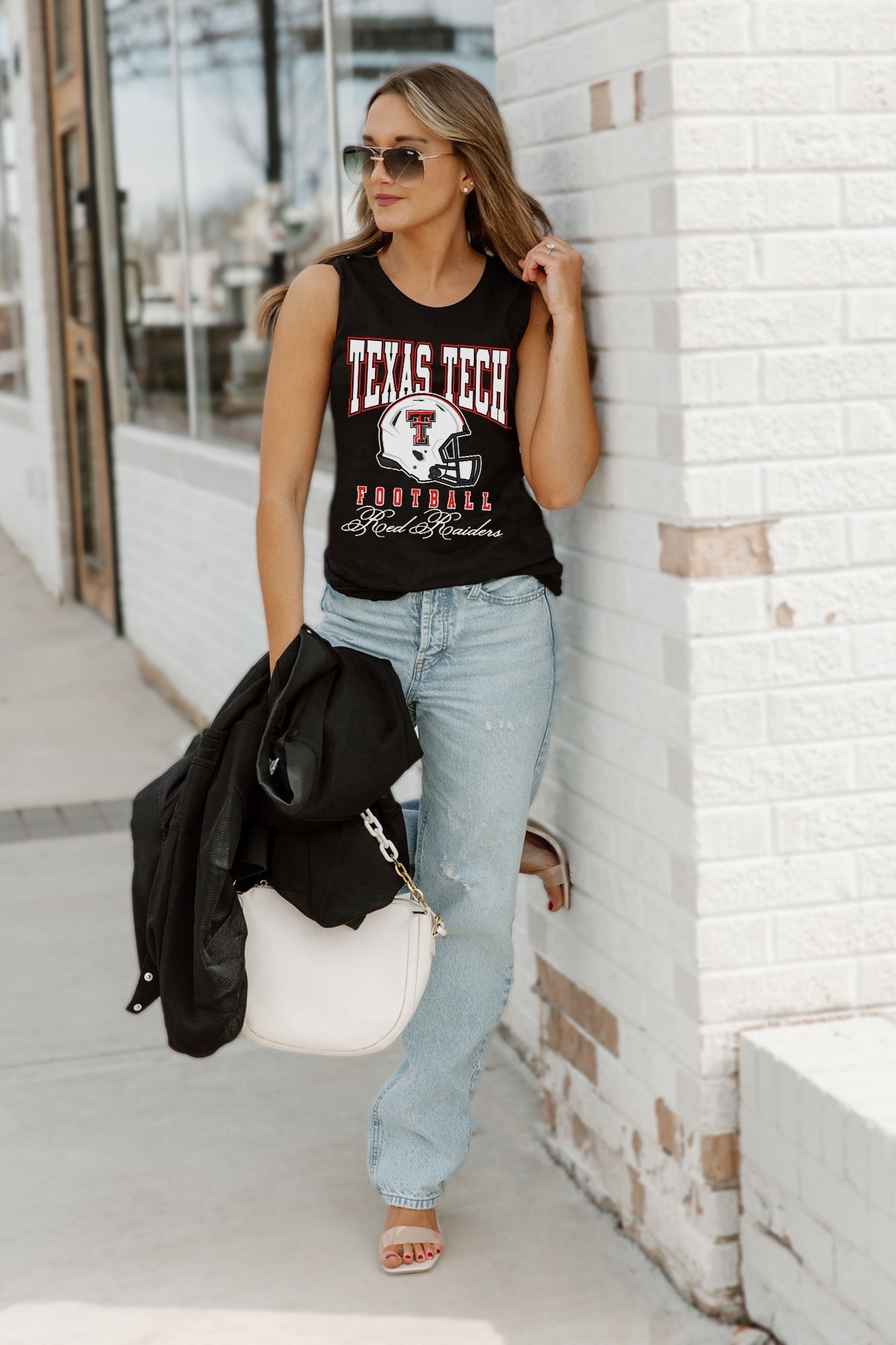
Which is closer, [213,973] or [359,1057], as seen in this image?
[213,973]

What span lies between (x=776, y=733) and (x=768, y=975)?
0.36 meters

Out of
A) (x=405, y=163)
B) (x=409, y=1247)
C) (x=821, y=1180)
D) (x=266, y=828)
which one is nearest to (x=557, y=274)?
(x=405, y=163)

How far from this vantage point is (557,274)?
2439 mm

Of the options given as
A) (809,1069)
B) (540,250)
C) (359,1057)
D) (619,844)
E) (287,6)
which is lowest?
(359,1057)

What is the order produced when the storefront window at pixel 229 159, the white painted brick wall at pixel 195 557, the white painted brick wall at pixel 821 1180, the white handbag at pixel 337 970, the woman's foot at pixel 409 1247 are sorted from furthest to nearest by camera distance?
the white painted brick wall at pixel 195 557 → the storefront window at pixel 229 159 → the woman's foot at pixel 409 1247 → the white handbag at pixel 337 970 → the white painted brick wall at pixel 821 1180

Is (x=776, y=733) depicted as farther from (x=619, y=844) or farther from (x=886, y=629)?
(x=619, y=844)

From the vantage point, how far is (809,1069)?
2.21 metres

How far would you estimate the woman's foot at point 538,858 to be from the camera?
9.07 ft

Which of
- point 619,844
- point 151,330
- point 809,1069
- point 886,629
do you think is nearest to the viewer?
point 809,1069

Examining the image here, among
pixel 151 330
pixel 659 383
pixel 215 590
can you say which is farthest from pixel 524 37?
pixel 151 330

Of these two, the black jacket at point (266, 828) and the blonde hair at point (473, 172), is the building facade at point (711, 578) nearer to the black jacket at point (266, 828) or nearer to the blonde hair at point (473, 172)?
the blonde hair at point (473, 172)

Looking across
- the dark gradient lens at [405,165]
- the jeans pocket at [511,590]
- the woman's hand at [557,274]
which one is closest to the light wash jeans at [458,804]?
the jeans pocket at [511,590]

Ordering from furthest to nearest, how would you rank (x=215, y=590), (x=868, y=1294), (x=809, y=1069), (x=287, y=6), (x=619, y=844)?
1. (x=215, y=590)
2. (x=287, y=6)
3. (x=619, y=844)
4. (x=809, y=1069)
5. (x=868, y=1294)

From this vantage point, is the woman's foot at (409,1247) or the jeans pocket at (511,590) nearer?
the jeans pocket at (511,590)
